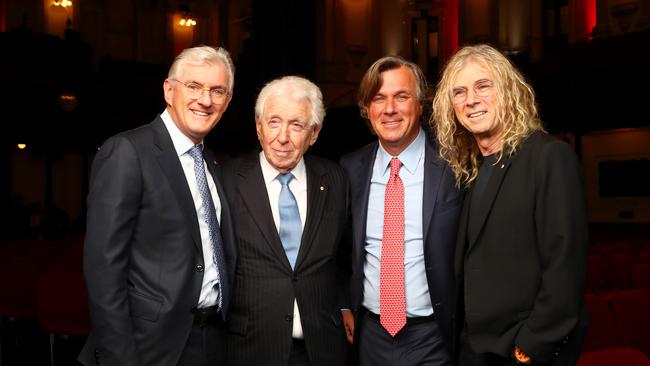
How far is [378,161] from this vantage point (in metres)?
2.87

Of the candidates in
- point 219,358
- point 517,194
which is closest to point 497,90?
point 517,194

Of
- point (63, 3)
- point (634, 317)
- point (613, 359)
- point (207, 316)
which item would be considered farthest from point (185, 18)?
point (613, 359)

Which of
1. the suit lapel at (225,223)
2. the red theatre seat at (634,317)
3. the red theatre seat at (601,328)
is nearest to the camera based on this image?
the suit lapel at (225,223)

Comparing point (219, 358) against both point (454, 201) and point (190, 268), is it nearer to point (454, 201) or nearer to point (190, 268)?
point (190, 268)

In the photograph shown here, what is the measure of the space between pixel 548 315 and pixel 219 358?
3.92 feet

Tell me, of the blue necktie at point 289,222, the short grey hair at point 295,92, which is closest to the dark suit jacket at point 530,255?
the blue necktie at point 289,222

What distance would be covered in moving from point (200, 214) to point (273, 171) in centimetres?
43

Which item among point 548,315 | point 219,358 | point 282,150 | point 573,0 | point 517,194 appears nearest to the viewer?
point 548,315

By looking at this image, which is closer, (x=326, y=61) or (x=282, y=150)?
(x=282, y=150)

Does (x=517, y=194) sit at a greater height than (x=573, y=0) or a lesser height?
lesser

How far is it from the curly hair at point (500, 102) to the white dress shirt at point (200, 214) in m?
0.97

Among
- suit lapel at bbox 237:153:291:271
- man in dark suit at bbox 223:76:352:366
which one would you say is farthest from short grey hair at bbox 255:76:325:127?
suit lapel at bbox 237:153:291:271

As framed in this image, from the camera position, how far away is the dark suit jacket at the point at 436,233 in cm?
254

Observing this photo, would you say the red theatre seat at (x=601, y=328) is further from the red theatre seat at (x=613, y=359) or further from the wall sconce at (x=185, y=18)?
the wall sconce at (x=185, y=18)
